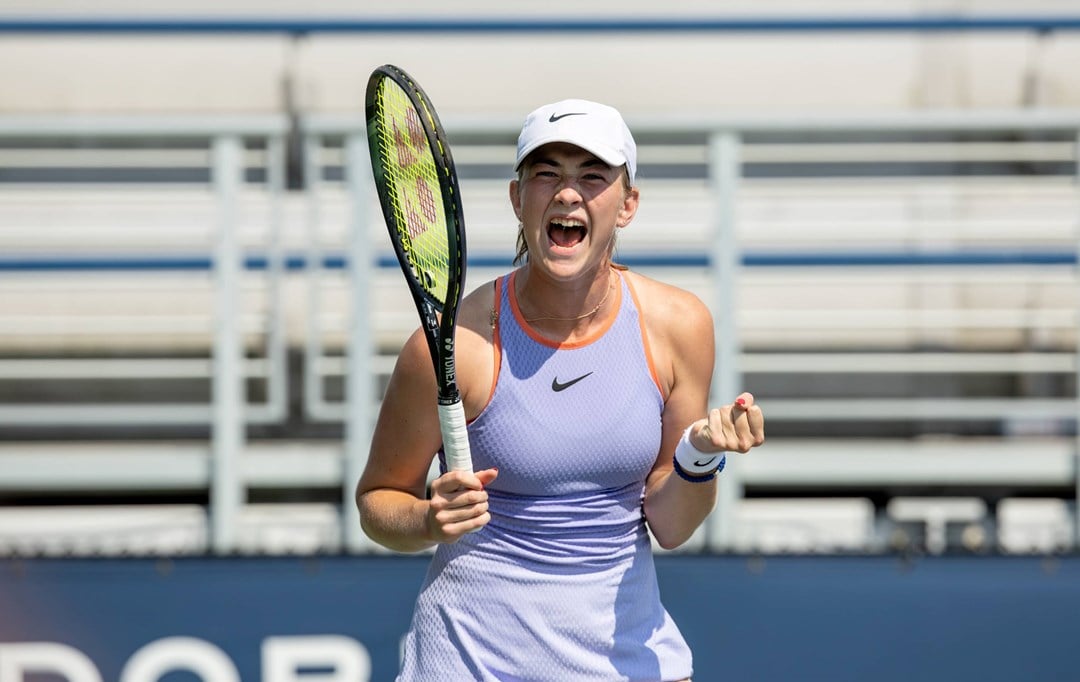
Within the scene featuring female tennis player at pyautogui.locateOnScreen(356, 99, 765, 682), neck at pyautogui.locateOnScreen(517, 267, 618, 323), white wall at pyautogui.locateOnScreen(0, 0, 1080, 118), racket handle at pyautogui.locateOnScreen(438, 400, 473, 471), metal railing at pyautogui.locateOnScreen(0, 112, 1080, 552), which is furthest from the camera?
white wall at pyautogui.locateOnScreen(0, 0, 1080, 118)

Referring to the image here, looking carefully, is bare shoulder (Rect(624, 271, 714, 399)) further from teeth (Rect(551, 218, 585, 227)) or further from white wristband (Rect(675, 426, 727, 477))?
teeth (Rect(551, 218, 585, 227))

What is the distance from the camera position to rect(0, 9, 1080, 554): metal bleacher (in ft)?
14.5

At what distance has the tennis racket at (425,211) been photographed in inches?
94.8

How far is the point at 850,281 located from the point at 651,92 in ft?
3.73

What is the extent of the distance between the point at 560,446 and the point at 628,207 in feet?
1.46

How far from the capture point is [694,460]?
8.19 ft

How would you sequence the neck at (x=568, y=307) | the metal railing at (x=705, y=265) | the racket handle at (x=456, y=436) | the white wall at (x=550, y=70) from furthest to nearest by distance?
the white wall at (x=550, y=70) → the metal railing at (x=705, y=265) → the neck at (x=568, y=307) → the racket handle at (x=456, y=436)

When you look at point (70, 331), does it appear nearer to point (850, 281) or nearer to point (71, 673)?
point (71, 673)

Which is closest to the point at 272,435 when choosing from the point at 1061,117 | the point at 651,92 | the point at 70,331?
the point at 70,331

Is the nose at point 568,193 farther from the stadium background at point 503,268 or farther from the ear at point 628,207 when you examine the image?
the stadium background at point 503,268

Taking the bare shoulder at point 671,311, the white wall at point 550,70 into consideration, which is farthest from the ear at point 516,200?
the white wall at point 550,70

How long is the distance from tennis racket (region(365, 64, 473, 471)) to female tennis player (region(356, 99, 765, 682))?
0.33 ft

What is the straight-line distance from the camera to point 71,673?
A: 4.00 metres

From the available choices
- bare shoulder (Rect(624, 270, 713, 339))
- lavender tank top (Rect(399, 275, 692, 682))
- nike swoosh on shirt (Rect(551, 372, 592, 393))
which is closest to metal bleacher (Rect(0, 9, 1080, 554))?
bare shoulder (Rect(624, 270, 713, 339))
